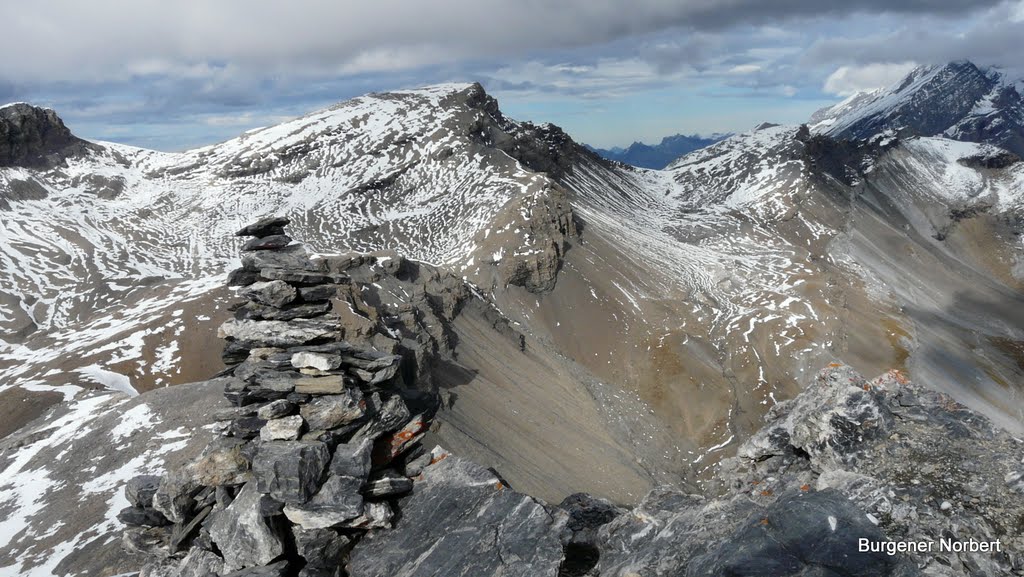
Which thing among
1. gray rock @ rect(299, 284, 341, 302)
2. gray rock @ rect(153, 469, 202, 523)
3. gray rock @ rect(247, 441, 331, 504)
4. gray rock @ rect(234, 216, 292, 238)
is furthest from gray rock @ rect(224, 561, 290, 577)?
gray rock @ rect(234, 216, 292, 238)

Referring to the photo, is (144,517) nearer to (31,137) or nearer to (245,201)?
(245,201)

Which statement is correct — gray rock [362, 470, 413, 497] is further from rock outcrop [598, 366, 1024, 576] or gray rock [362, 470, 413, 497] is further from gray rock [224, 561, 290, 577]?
rock outcrop [598, 366, 1024, 576]

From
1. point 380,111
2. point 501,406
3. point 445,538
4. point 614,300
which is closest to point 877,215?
point 614,300

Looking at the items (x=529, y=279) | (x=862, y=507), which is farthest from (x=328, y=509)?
(x=529, y=279)

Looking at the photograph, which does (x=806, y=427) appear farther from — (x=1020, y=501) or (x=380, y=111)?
(x=380, y=111)

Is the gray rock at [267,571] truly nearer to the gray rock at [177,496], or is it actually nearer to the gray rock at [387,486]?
the gray rock at [387,486]

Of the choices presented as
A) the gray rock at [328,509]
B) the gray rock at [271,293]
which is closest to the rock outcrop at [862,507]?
the gray rock at [328,509]
